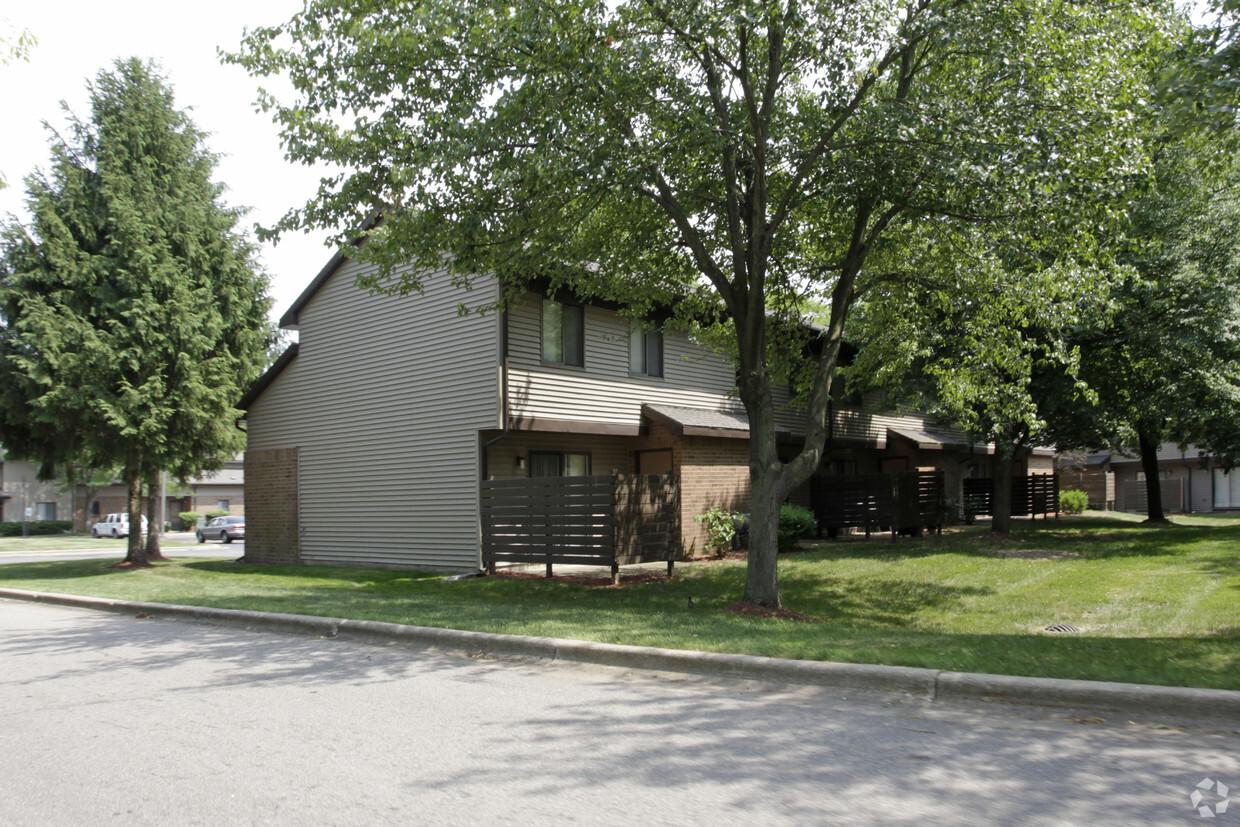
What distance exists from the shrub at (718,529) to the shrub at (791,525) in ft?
4.20

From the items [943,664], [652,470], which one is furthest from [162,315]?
[943,664]

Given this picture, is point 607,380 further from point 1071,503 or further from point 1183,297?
point 1071,503

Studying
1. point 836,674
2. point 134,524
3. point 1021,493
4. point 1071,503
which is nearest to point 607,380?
point 836,674

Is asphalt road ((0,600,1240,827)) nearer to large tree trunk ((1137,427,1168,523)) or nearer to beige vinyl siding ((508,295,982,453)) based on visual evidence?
beige vinyl siding ((508,295,982,453))

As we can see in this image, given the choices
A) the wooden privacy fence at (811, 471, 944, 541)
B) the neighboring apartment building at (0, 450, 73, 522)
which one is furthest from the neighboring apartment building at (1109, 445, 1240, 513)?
the neighboring apartment building at (0, 450, 73, 522)

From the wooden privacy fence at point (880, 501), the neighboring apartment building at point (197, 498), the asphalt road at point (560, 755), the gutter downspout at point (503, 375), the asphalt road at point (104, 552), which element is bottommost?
the asphalt road at point (104, 552)

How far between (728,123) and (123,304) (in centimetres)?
1638

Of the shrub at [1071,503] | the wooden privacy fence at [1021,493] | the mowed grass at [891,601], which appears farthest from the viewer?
the shrub at [1071,503]

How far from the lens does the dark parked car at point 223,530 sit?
140 ft

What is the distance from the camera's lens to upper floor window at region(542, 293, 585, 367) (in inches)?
717

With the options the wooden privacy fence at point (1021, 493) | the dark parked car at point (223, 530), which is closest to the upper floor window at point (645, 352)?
the wooden privacy fence at point (1021, 493)

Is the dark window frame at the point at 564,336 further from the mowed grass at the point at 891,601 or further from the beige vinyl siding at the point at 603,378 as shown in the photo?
the mowed grass at the point at 891,601

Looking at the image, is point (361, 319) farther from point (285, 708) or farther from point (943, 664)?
point (943, 664)

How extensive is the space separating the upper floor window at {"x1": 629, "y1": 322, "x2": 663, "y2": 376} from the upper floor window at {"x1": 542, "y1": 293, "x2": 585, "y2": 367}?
158cm
